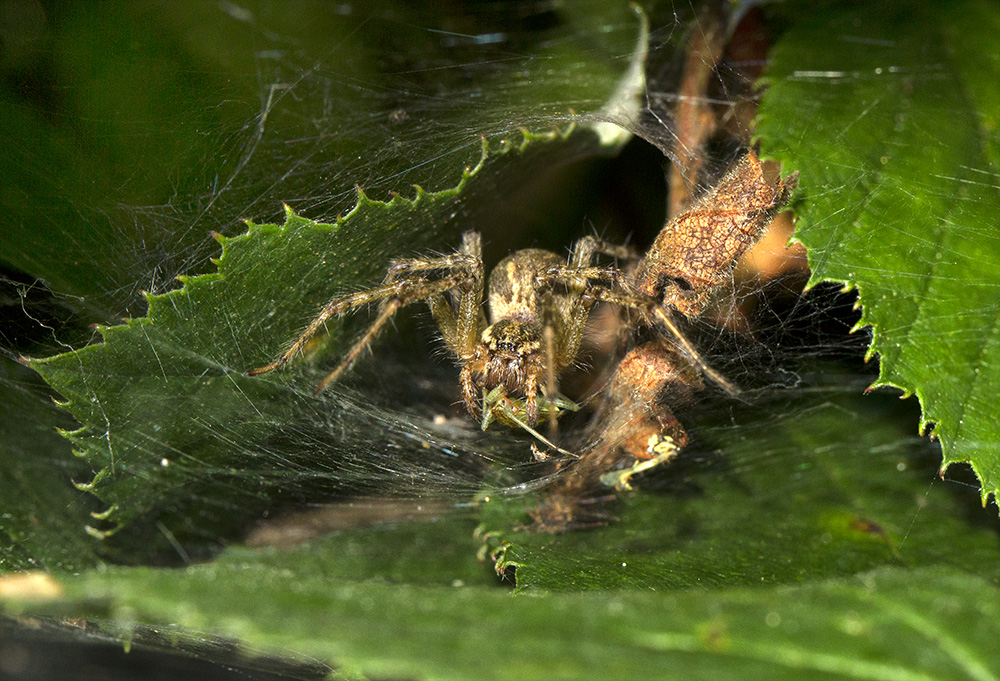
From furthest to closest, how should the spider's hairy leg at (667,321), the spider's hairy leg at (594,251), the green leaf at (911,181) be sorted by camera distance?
the spider's hairy leg at (594,251) → the spider's hairy leg at (667,321) → the green leaf at (911,181)

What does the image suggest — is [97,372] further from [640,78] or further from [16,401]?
[640,78]

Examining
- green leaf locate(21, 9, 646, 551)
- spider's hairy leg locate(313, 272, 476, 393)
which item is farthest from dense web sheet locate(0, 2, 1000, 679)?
spider's hairy leg locate(313, 272, 476, 393)

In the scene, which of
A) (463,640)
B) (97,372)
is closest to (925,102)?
(463,640)

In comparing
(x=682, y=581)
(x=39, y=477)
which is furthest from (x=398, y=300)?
(x=39, y=477)

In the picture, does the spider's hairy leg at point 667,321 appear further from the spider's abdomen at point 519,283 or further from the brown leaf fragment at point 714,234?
the spider's abdomen at point 519,283

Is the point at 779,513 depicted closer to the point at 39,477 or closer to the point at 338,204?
the point at 338,204

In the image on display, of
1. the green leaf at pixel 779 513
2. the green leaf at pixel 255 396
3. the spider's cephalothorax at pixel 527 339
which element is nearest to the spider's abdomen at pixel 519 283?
the spider's cephalothorax at pixel 527 339
